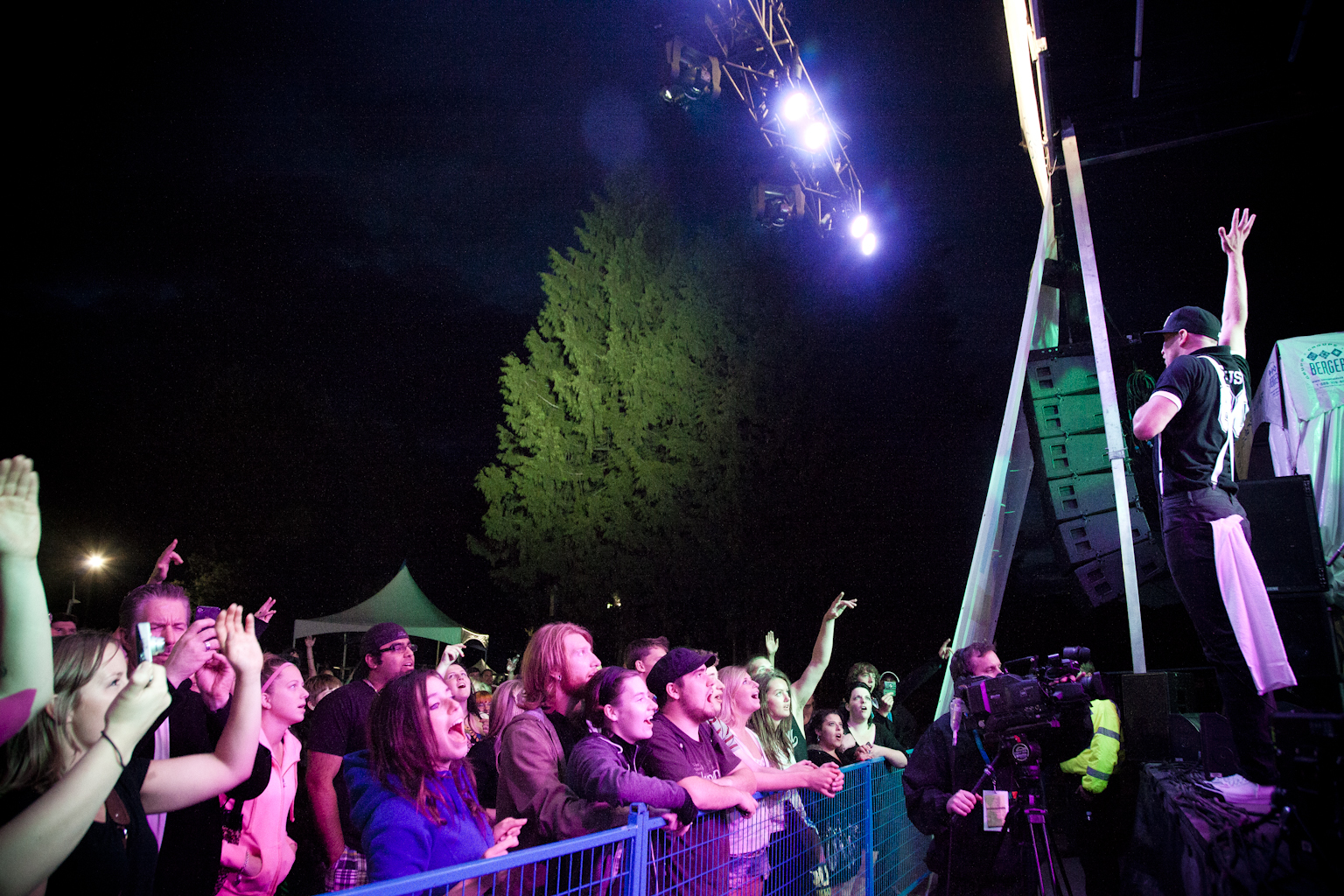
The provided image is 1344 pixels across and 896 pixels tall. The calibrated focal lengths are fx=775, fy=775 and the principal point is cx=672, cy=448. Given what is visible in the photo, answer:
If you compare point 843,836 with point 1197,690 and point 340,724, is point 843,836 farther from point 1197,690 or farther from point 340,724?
point 1197,690

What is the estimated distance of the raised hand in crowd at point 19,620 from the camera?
58.9 inches

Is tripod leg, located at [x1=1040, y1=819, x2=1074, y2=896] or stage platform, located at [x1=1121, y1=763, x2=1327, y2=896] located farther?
tripod leg, located at [x1=1040, y1=819, x2=1074, y2=896]

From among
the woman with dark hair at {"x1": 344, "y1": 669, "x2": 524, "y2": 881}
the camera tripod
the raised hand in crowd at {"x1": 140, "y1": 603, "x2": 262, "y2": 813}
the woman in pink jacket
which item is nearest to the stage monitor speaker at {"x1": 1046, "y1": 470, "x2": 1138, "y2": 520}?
the camera tripod

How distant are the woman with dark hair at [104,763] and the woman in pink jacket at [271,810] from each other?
1.02m

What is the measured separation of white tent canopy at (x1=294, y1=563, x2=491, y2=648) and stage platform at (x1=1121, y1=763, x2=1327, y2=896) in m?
11.3

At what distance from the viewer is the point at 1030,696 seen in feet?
10.9

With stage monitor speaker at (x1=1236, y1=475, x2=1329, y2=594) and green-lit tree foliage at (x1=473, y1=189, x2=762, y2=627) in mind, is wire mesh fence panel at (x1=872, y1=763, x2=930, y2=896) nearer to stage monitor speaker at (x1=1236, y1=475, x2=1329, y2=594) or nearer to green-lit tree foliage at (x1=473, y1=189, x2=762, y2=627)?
stage monitor speaker at (x1=1236, y1=475, x2=1329, y2=594)

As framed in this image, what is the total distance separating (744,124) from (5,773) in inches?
384

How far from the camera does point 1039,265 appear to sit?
6539mm

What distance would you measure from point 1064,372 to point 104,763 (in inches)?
264

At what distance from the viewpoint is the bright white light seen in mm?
9070

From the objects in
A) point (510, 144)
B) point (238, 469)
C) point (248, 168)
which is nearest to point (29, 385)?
point (238, 469)

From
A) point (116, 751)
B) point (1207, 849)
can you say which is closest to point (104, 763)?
point (116, 751)

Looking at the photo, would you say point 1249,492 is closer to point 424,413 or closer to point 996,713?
point 996,713
